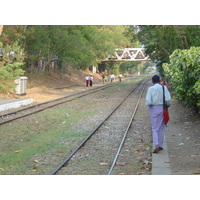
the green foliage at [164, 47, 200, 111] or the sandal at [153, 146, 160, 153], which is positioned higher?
the green foliage at [164, 47, 200, 111]

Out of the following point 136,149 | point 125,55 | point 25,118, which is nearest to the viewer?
point 136,149

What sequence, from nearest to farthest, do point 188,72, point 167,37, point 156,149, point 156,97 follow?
point 156,97 → point 156,149 → point 188,72 → point 167,37

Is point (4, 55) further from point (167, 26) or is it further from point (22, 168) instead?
point (22, 168)

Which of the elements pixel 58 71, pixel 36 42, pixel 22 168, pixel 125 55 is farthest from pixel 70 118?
pixel 125 55

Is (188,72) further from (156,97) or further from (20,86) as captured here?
(20,86)

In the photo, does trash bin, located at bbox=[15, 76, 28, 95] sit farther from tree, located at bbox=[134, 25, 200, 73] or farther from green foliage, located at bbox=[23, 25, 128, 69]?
tree, located at bbox=[134, 25, 200, 73]

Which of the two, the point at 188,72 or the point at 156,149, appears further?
the point at 188,72

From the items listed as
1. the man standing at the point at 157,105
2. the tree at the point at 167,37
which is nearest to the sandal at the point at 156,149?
the man standing at the point at 157,105

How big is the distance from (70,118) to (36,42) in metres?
19.5

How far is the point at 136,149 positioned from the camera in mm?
9508

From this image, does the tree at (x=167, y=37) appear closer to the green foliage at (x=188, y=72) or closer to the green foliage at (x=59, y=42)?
the green foliage at (x=188, y=72)

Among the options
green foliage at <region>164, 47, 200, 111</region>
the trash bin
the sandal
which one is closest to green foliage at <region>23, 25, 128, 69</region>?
the trash bin

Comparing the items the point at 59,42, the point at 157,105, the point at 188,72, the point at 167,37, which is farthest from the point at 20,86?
the point at 157,105

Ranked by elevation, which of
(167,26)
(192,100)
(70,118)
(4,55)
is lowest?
(70,118)
